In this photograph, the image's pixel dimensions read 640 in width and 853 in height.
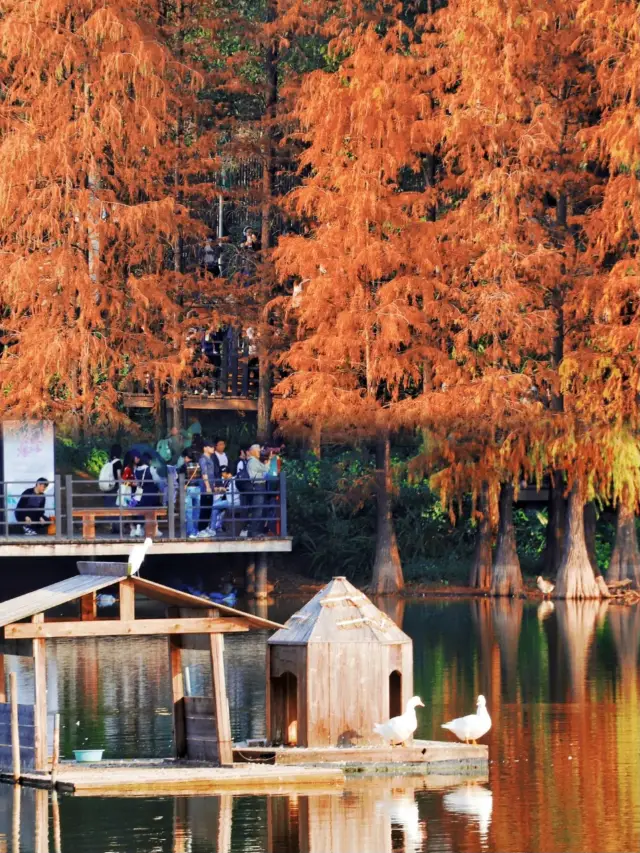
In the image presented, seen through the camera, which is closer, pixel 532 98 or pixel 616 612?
pixel 616 612

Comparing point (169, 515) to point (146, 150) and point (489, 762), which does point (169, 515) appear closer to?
point (146, 150)

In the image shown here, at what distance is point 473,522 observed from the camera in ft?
136

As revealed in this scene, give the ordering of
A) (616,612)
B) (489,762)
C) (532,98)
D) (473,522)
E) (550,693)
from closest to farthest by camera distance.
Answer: (489,762), (550,693), (616,612), (532,98), (473,522)

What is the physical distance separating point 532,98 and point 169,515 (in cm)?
971

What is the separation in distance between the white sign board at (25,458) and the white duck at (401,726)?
60.2 ft

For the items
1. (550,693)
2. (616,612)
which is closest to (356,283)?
(616,612)

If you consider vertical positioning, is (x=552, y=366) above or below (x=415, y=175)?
below

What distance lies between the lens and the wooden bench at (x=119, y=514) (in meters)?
35.4

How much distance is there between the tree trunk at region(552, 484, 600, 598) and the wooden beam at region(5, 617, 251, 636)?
19.3 m

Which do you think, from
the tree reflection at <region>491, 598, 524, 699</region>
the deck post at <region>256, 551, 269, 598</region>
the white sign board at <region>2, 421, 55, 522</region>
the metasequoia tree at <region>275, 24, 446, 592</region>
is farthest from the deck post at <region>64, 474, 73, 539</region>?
the tree reflection at <region>491, 598, 524, 699</region>

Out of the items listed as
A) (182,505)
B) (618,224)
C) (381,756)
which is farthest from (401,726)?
(618,224)

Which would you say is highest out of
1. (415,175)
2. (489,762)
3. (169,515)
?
(415,175)

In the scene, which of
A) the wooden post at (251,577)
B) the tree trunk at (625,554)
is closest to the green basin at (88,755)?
the wooden post at (251,577)

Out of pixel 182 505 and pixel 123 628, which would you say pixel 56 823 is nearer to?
pixel 123 628
